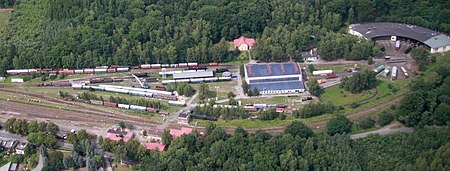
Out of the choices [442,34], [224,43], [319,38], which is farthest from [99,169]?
[442,34]

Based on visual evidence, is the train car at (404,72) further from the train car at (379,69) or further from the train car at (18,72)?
the train car at (18,72)

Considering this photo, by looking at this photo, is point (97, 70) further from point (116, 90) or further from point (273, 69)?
point (273, 69)

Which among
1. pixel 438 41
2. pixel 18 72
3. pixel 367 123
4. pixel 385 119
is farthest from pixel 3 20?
pixel 438 41

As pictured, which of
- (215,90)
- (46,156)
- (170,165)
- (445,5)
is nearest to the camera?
(170,165)

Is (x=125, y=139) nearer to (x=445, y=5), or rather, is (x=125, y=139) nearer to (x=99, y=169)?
(x=99, y=169)

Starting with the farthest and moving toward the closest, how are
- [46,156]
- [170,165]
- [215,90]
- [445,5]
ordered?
[445,5]
[215,90]
[46,156]
[170,165]

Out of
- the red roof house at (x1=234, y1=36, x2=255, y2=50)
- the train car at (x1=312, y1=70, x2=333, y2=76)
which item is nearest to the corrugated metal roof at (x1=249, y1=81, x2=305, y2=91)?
the train car at (x1=312, y1=70, x2=333, y2=76)

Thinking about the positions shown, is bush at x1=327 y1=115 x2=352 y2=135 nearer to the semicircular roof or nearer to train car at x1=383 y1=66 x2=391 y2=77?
train car at x1=383 y1=66 x2=391 y2=77
